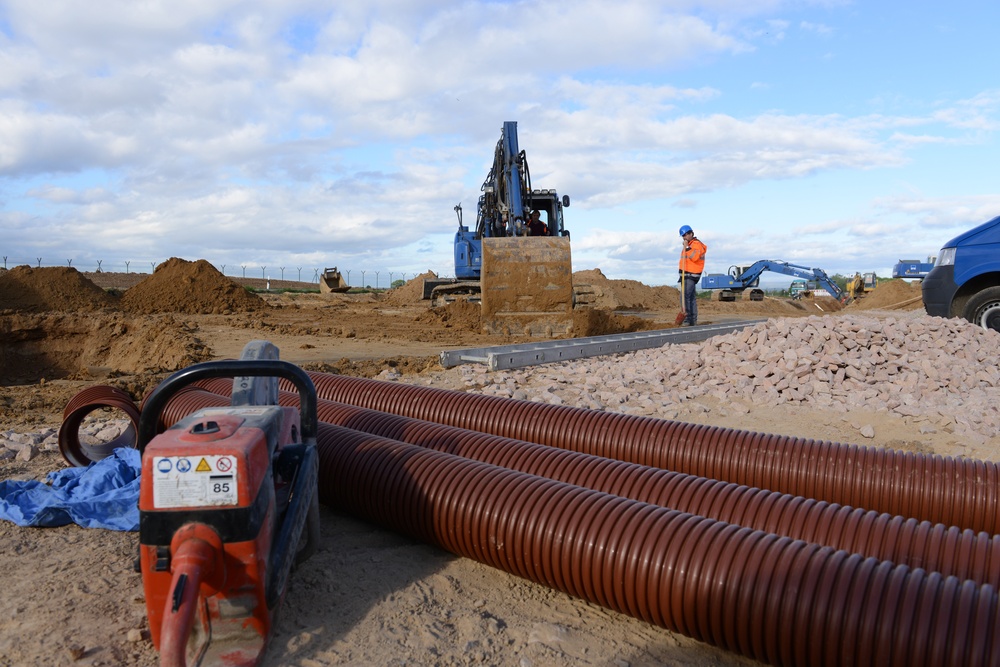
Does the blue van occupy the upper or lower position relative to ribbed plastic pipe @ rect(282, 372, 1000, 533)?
upper

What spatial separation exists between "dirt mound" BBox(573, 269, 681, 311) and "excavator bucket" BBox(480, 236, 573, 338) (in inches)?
A: 568

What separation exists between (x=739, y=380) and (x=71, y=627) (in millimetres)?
6508

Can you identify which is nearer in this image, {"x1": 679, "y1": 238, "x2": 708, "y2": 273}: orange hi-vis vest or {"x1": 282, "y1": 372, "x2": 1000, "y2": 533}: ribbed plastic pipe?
{"x1": 282, "y1": 372, "x2": 1000, "y2": 533}: ribbed plastic pipe

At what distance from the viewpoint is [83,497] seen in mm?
4172

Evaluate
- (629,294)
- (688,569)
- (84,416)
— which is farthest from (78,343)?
(629,294)

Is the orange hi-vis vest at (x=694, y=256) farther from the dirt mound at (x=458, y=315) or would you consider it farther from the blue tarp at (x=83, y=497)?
the blue tarp at (x=83, y=497)

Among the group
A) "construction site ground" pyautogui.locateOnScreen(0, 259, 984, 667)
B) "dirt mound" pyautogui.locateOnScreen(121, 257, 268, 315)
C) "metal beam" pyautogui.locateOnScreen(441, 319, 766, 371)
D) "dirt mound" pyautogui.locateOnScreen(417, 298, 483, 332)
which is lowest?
"construction site ground" pyautogui.locateOnScreen(0, 259, 984, 667)

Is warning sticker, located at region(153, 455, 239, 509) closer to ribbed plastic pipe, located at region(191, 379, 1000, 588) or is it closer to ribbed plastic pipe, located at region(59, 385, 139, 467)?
ribbed plastic pipe, located at region(191, 379, 1000, 588)

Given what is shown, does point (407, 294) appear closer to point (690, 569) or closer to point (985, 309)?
point (985, 309)

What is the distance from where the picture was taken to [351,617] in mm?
3002

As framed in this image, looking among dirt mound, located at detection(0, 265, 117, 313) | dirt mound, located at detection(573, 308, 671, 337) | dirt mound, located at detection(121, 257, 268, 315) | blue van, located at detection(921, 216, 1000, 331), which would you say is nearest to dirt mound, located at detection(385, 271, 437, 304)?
dirt mound, located at detection(121, 257, 268, 315)

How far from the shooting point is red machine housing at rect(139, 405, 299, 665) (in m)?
2.47

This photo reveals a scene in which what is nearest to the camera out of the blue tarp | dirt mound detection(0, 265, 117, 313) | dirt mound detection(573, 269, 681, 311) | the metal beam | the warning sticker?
the warning sticker

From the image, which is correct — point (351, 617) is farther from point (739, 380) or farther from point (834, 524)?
point (739, 380)
